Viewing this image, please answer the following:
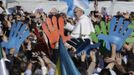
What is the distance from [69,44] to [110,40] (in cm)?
66

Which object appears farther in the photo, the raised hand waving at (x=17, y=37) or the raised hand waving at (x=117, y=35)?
the raised hand waving at (x=17, y=37)

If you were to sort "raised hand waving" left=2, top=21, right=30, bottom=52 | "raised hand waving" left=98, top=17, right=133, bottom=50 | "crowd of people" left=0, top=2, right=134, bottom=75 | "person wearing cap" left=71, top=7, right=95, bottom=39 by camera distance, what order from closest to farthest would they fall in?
"crowd of people" left=0, top=2, right=134, bottom=75, "raised hand waving" left=98, top=17, right=133, bottom=50, "raised hand waving" left=2, top=21, right=30, bottom=52, "person wearing cap" left=71, top=7, right=95, bottom=39

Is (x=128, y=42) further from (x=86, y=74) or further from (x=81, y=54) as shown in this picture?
(x=86, y=74)

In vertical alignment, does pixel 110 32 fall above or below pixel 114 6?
above

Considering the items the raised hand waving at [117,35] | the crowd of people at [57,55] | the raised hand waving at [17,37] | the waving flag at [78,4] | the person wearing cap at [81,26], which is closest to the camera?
the crowd of people at [57,55]

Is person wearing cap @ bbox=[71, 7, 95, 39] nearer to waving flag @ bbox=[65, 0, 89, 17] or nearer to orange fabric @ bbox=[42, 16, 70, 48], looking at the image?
orange fabric @ bbox=[42, 16, 70, 48]

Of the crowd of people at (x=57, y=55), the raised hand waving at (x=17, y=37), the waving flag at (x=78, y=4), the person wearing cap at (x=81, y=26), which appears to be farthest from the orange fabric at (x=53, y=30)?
the waving flag at (x=78, y=4)

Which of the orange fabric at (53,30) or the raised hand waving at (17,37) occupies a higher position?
the orange fabric at (53,30)

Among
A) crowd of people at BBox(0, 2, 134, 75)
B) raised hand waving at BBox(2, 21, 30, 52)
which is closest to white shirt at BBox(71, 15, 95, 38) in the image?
crowd of people at BBox(0, 2, 134, 75)

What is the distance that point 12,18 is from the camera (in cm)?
1623

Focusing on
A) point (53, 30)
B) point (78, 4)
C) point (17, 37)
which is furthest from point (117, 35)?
point (78, 4)

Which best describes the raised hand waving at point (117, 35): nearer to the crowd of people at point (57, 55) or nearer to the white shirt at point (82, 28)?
the crowd of people at point (57, 55)

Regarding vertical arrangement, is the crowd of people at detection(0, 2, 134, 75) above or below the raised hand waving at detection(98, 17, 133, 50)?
below

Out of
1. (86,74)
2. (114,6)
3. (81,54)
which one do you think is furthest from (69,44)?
(114,6)
